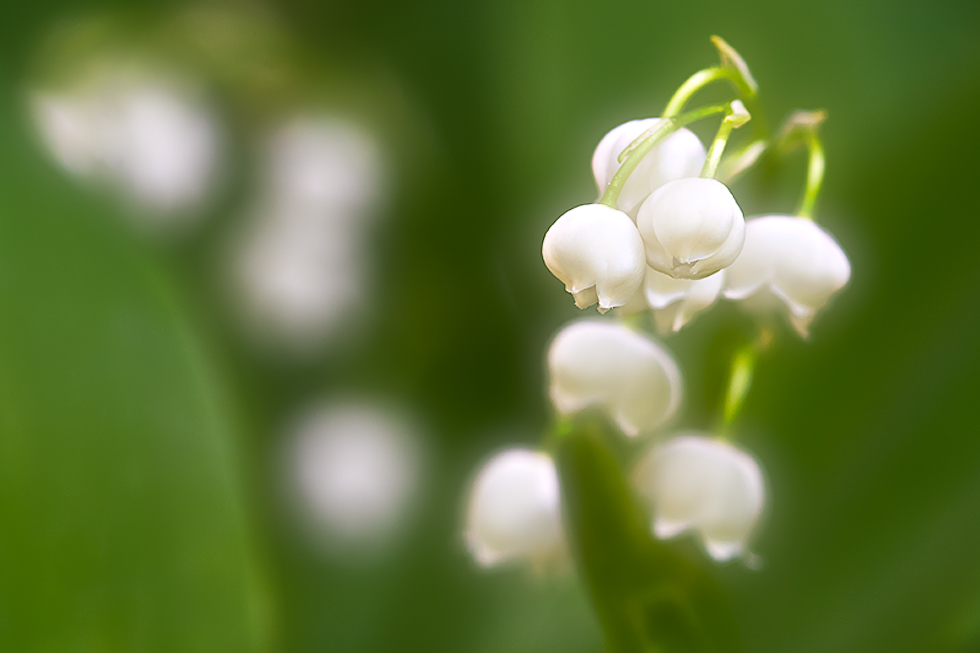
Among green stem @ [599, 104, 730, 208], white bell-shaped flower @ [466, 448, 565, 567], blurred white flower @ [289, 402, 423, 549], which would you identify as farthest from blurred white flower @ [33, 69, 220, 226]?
green stem @ [599, 104, 730, 208]

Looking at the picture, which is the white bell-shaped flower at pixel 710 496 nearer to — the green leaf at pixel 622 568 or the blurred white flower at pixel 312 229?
the green leaf at pixel 622 568

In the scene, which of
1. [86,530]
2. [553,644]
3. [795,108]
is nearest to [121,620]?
[86,530]

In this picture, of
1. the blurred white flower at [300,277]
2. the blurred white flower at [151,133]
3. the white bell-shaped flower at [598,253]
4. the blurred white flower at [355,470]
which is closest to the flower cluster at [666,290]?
the white bell-shaped flower at [598,253]

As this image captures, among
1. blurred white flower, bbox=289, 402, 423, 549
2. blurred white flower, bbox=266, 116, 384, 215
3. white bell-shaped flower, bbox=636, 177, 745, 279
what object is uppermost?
blurred white flower, bbox=266, 116, 384, 215

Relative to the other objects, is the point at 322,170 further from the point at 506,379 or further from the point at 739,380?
the point at 739,380

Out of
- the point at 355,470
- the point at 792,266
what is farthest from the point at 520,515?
the point at 355,470

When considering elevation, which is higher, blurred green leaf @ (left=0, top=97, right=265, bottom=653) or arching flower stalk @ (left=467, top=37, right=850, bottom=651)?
blurred green leaf @ (left=0, top=97, right=265, bottom=653)

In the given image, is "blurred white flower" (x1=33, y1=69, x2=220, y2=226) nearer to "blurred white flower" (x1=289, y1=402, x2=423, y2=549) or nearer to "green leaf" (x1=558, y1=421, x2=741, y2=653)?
"blurred white flower" (x1=289, y1=402, x2=423, y2=549)

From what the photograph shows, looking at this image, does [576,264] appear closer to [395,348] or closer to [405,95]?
[395,348]
